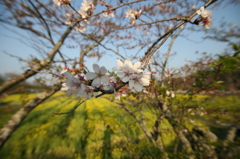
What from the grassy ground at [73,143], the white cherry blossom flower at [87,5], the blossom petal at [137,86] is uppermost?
the white cherry blossom flower at [87,5]

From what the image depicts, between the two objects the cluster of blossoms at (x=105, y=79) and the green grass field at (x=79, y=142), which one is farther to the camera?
the green grass field at (x=79, y=142)

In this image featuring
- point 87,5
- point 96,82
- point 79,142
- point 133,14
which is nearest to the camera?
point 96,82

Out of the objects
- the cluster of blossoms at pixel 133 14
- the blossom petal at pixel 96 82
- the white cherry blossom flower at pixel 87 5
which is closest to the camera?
the blossom petal at pixel 96 82

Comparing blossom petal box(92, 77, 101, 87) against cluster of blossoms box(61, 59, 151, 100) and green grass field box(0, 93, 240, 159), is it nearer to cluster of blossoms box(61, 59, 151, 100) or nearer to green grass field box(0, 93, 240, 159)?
cluster of blossoms box(61, 59, 151, 100)

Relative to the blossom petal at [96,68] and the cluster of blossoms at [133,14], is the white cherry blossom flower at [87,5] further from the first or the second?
the blossom petal at [96,68]

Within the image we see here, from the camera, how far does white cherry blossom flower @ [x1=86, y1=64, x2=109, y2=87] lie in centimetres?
55

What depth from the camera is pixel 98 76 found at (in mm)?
601

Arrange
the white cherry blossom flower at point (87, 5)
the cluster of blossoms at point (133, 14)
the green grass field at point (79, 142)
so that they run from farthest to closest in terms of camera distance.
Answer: the green grass field at point (79, 142), the cluster of blossoms at point (133, 14), the white cherry blossom flower at point (87, 5)

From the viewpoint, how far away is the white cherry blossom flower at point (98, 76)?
0.55m

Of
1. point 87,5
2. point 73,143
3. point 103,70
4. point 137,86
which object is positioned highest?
point 87,5

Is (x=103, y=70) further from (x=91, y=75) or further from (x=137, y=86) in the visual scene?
(x=137, y=86)

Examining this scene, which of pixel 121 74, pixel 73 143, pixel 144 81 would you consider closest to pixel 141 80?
pixel 144 81

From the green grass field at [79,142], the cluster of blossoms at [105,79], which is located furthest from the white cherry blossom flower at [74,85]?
the green grass field at [79,142]

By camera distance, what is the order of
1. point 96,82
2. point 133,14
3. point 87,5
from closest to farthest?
point 96,82 < point 87,5 < point 133,14
